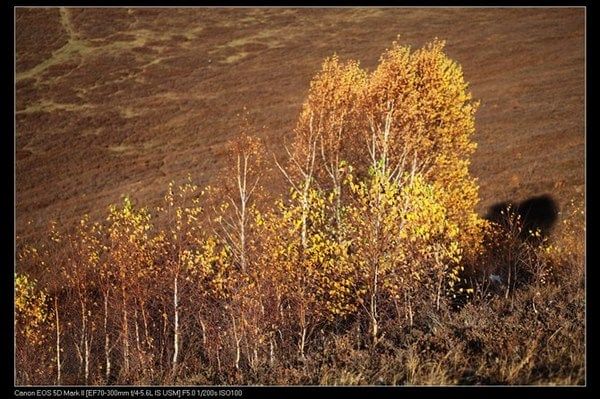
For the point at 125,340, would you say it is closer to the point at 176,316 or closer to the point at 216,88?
the point at 176,316

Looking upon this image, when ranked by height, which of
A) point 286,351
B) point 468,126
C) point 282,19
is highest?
point 282,19

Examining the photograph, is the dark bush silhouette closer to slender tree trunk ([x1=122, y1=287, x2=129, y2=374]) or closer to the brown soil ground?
the brown soil ground

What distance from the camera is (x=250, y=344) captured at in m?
15.2

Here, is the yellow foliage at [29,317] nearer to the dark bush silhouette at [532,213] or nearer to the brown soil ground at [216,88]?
the brown soil ground at [216,88]

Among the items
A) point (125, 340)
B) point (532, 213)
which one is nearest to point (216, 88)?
point (532, 213)

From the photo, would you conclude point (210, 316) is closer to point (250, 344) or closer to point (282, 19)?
point (250, 344)

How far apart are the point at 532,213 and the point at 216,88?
50.9 metres

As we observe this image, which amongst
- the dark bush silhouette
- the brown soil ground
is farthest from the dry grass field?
the brown soil ground

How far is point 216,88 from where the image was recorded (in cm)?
7194

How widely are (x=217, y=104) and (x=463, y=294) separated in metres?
53.8

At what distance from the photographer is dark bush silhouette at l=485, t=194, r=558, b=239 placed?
31.8 meters

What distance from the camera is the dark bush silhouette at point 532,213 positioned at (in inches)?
1252

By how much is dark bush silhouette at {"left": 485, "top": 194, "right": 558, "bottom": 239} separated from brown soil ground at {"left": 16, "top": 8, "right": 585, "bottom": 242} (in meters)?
1.10

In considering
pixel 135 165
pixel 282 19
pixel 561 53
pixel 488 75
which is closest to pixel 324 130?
pixel 135 165
